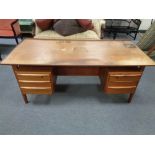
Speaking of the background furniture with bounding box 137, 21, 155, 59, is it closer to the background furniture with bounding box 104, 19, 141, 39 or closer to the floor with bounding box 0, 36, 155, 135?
the floor with bounding box 0, 36, 155, 135

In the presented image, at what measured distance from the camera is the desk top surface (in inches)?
59.0

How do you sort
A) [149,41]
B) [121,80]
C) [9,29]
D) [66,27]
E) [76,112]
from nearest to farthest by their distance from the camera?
[121,80] < [76,112] < [149,41] < [66,27] < [9,29]

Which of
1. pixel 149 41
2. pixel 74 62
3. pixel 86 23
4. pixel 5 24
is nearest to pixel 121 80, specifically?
pixel 74 62

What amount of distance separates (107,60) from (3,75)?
176cm

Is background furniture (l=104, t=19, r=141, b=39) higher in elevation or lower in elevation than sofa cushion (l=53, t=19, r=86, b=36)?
lower

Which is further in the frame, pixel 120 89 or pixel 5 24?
pixel 5 24

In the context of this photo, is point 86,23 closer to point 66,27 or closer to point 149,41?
point 66,27

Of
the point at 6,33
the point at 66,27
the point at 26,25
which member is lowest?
the point at 26,25

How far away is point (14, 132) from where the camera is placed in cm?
154

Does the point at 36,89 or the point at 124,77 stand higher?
the point at 124,77

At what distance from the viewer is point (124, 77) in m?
1.59

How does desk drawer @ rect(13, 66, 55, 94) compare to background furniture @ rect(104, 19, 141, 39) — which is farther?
background furniture @ rect(104, 19, 141, 39)

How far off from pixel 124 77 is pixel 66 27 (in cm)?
177

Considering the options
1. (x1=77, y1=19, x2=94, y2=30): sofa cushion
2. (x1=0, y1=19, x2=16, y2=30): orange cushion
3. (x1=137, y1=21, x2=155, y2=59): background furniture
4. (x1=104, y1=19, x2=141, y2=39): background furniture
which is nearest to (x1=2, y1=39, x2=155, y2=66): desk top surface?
(x1=137, y1=21, x2=155, y2=59): background furniture
